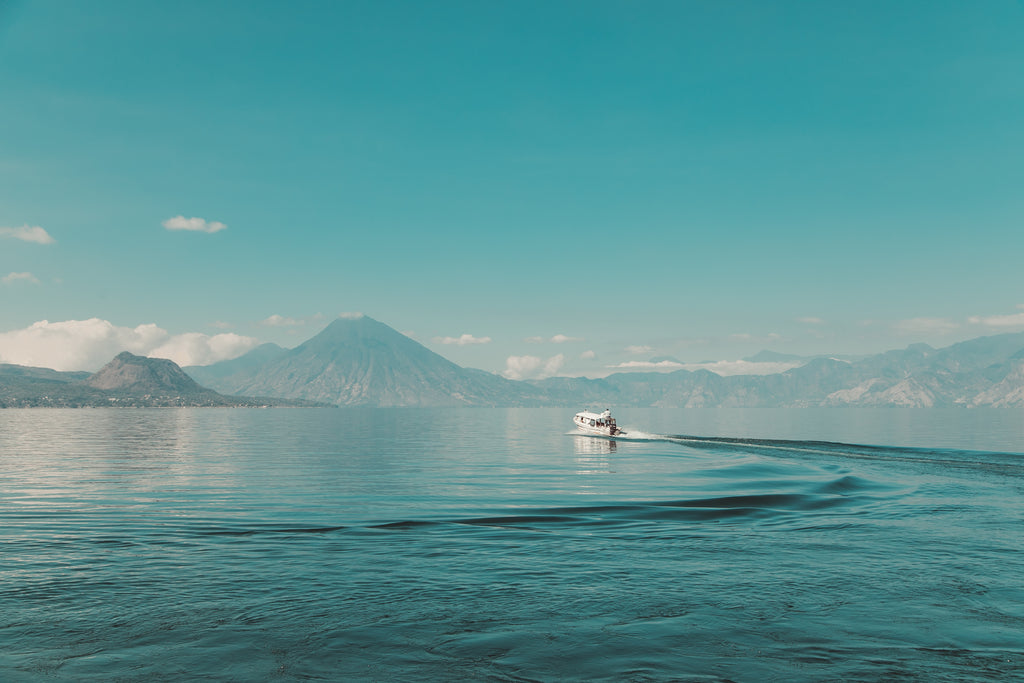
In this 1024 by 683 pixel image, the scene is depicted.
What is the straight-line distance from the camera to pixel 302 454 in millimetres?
88750

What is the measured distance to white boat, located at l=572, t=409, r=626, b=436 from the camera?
13562cm

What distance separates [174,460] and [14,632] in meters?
65.1

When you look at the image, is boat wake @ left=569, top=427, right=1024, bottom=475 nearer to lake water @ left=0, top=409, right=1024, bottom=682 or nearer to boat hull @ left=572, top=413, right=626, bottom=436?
boat hull @ left=572, top=413, right=626, bottom=436

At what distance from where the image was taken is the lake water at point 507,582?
16078 mm

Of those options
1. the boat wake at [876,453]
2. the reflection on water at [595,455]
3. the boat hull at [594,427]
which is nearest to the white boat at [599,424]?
the boat hull at [594,427]

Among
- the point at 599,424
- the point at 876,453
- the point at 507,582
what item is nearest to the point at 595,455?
the point at 876,453

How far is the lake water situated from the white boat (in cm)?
8337

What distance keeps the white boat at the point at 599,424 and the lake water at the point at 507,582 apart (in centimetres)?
8337

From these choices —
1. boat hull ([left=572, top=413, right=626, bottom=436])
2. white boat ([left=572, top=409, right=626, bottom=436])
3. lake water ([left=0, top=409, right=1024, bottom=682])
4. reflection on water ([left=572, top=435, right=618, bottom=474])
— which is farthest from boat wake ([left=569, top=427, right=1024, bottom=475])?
lake water ([left=0, top=409, right=1024, bottom=682])

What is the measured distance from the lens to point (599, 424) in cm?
14750

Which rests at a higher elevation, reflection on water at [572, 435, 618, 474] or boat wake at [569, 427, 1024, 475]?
boat wake at [569, 427, 1024, 475]

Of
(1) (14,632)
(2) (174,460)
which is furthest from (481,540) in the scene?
(2) (174,460)

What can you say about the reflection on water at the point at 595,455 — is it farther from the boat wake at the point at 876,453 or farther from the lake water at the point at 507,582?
the lake water at the point at 507,582

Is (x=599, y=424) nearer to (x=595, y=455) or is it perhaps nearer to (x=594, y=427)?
(x=594, y=427)
